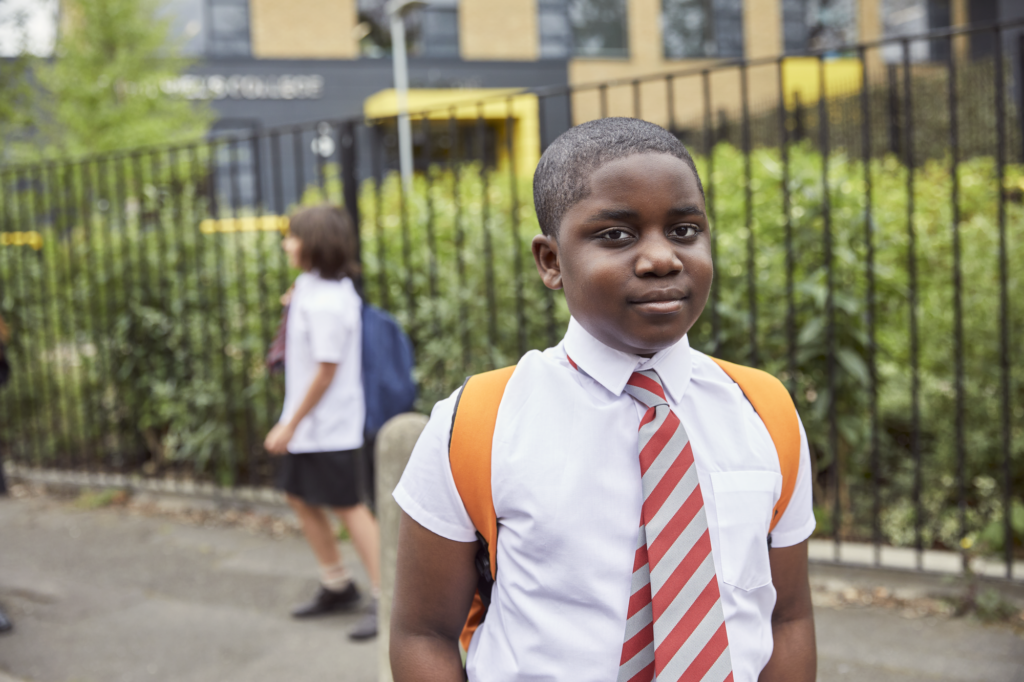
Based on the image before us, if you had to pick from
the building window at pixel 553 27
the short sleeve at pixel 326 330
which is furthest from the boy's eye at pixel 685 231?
the building window at pixel 553 27

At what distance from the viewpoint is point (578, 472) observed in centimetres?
108

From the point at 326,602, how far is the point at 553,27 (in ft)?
77.6

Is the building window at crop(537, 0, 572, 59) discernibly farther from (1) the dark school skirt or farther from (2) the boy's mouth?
(2) the boy's mouth

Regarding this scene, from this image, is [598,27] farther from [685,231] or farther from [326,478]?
[685,231]

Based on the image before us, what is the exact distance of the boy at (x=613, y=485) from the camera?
1060mm

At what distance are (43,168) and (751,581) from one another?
6.24 meters

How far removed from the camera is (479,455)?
1119 millimetres

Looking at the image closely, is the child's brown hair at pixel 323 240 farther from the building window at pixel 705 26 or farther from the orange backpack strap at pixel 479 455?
the building window at pixel 705 26

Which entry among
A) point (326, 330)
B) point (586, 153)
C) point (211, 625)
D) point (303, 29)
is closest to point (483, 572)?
point (586, 153)

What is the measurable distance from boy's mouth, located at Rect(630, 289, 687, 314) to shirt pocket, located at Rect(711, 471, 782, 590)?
0.24 m

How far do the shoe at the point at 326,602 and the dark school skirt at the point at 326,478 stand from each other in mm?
443

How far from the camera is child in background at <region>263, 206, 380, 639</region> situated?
3650 millimetres

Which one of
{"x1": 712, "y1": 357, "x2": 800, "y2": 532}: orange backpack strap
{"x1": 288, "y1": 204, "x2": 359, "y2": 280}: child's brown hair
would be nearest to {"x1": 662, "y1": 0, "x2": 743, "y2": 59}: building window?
{"x1": 288, "y1": 204, "x2": 359, "y2": 280}: child's brown hair

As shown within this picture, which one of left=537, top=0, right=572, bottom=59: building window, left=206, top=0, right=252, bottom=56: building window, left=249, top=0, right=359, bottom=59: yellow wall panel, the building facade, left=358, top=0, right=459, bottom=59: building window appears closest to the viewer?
left=206, top=0, right=252, bottom=56: building window
